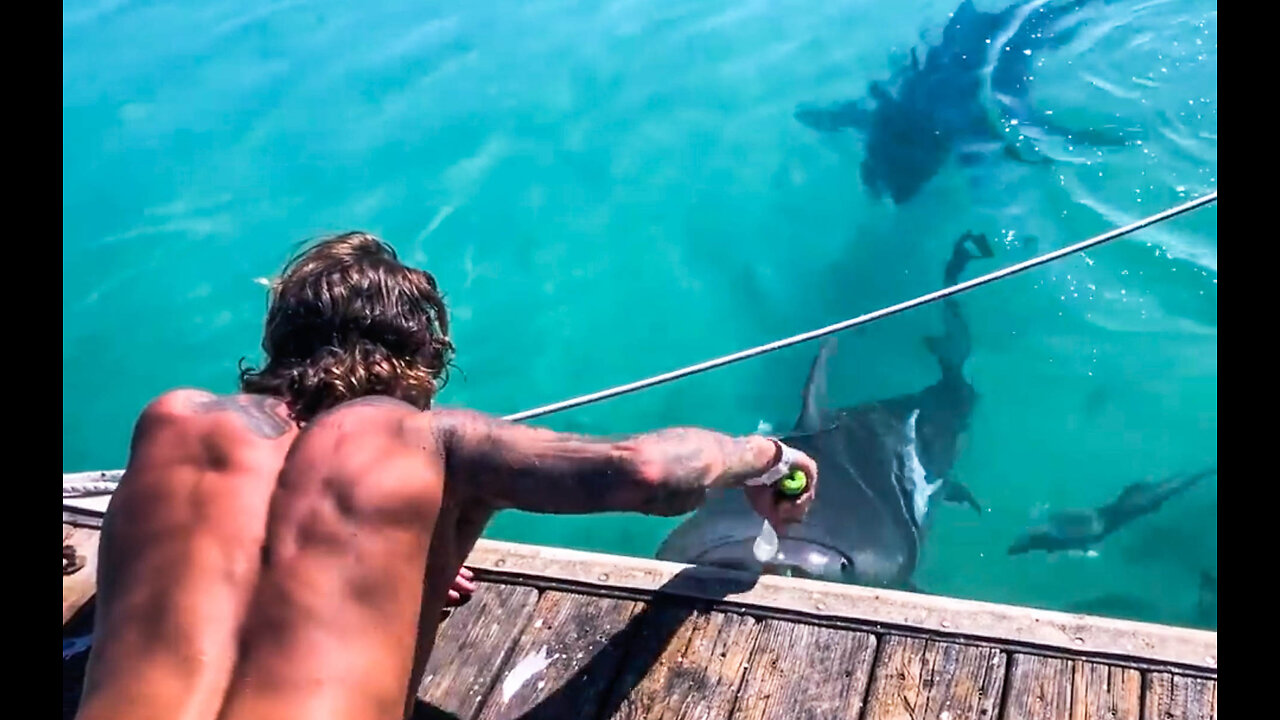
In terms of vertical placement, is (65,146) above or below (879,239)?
above

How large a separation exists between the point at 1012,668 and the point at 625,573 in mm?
1028

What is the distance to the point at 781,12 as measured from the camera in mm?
9406

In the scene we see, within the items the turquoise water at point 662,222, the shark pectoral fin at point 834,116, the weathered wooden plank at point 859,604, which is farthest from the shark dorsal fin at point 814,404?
the shark pectoral fin at point 834,116

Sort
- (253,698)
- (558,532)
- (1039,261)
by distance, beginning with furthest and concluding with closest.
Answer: (558,532)
(1039,261)
(253,698)

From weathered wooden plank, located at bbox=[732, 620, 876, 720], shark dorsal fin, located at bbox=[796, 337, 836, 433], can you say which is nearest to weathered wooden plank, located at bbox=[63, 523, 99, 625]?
weathered wooden plank, located at bbox=[732, 620, 876, 720]

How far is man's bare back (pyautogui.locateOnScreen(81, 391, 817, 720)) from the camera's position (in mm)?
1641

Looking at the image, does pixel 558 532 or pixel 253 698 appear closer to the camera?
pixel 253 698

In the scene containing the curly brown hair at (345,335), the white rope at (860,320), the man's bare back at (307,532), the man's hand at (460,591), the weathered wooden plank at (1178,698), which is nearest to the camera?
the man's bare back at (307,532)

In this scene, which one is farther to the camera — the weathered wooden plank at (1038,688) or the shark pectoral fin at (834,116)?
the shark pectoral fin at (834,116)

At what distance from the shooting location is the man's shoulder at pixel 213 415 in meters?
1.91

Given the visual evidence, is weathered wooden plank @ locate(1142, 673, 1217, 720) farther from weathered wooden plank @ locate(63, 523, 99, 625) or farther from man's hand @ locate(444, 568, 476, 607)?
weathered wooden plank @ locate(63, 523, 99, 625)

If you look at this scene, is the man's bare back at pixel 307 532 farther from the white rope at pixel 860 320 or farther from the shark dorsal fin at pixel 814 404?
the shark dorsal fin at pixel 814 404
